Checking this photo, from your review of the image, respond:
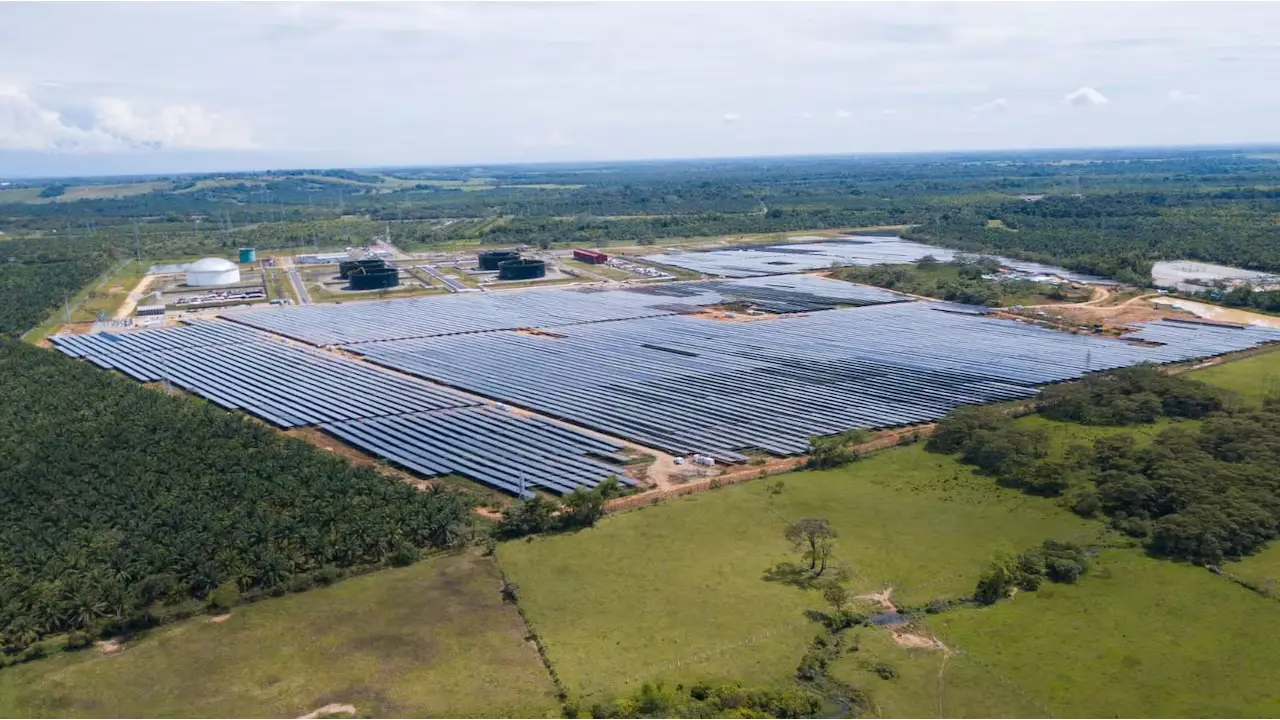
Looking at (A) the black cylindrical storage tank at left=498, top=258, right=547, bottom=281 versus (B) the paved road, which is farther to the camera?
(A) the black cylindrical storage tank at left=498, top=258, right=547, bottom=281

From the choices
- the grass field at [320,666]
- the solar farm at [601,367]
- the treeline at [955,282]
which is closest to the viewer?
the grass field at [320,666]

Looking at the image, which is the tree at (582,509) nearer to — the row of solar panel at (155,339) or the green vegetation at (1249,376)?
the green vegetation at (1249,376)

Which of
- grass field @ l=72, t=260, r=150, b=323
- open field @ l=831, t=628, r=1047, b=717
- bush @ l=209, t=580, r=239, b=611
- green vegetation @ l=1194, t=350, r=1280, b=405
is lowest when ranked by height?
open field @ l=831, t=628, r=1047, b=717

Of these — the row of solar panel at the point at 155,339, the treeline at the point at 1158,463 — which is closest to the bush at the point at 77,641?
the treeline at the point at 1158,463

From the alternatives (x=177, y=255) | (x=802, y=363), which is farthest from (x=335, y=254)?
(x=802, y=363)

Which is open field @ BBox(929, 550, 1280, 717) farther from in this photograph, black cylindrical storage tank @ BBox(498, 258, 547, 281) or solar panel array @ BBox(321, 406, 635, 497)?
black cylindrical storage tank @ BBox(498, 258, 547, 281)

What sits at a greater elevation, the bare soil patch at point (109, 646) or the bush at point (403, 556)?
the bush at point (403, 556)

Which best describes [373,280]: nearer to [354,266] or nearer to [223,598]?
[354,266]

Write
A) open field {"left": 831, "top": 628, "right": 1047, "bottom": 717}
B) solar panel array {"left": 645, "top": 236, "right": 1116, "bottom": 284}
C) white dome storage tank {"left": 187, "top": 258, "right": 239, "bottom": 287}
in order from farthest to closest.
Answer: solar panel array {"left": 645, "top": 236, "right": 1116, "bottom": 284}, white dome storage tank {"left": 187, "top": 258, "right": 239, "bottom": 287}, open field {"left": 831, "top": 628, "right": 1047, "bottom": 717}

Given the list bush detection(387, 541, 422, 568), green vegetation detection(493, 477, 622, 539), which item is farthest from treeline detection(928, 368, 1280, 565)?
bush detection(387, 541, 422, 568)
